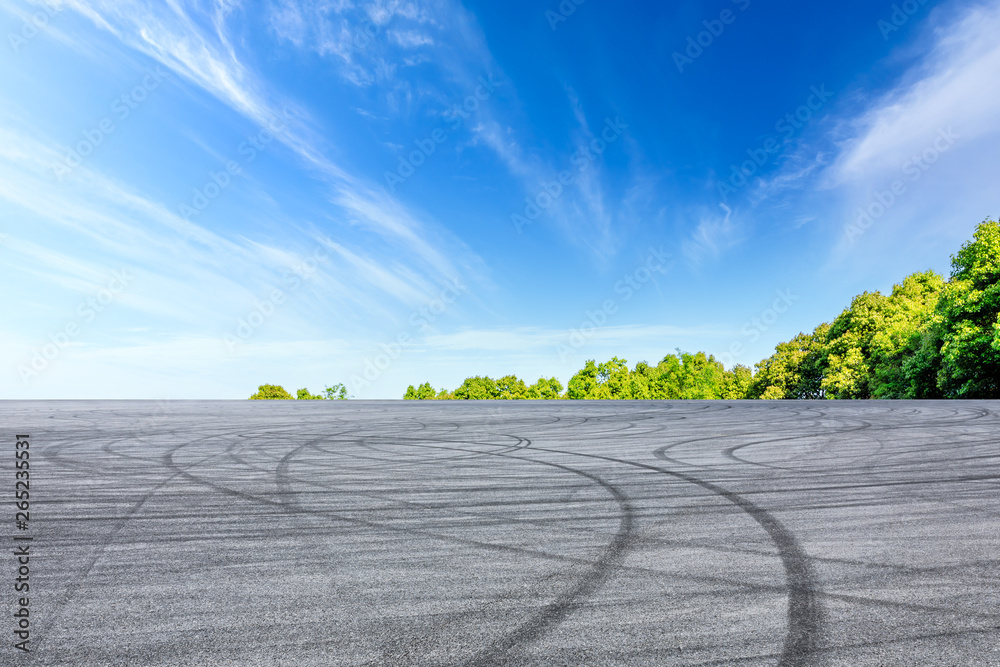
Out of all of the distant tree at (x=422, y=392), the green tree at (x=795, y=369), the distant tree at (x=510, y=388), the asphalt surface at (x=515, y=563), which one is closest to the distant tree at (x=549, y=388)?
the distant tree at (x=510, y=388)

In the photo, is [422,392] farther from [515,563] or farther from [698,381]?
[515,563]

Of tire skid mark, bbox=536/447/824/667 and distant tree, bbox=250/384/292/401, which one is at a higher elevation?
distant tree, bbox=250/384/292/401

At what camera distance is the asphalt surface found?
8.04ft

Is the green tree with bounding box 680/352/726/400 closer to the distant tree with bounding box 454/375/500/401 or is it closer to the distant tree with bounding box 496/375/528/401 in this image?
the distant tree with bounding box 496/375/528/401

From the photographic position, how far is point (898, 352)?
36.7 meters

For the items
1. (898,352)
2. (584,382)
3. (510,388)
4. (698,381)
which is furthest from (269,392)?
(898,352)

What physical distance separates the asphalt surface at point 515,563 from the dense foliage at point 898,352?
30.0m

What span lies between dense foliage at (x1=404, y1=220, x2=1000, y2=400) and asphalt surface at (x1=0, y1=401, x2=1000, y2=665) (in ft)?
98.3

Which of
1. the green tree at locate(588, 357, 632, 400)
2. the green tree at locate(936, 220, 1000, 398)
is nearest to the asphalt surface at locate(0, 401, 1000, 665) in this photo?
the green tree at locate(936, 220, 1000, 398)

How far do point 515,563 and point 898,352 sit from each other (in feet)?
145

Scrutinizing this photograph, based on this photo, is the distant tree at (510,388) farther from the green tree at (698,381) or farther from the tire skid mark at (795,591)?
the tire skid mark at (795,591)

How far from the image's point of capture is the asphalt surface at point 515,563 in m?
2.45

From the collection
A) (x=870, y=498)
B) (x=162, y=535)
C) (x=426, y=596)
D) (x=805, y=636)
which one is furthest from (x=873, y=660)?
(x=162, y=535)

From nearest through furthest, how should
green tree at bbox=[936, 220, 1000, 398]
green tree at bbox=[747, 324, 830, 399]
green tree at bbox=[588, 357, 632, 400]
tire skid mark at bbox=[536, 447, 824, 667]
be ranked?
tire skid mark at bbox=[536, 447, 824, 667] < green tree at bbox=[936, 220, 1000, 398] < green tree at bbox=[747, 324, 830, 399] < green tree at bbox=[588, 357, 632, 400]
